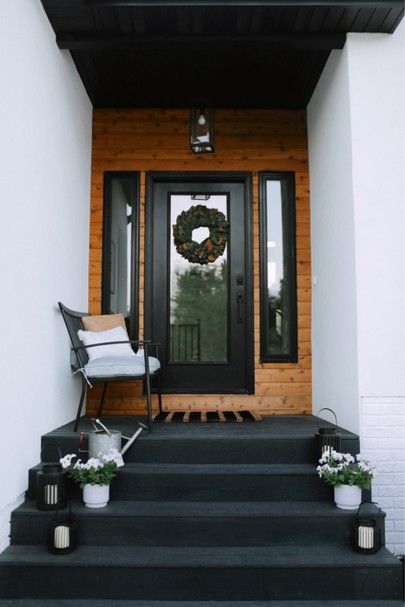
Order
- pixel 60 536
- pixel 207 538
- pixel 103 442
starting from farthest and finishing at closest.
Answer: pixel 103 442 < pixel 207 538 < pixel 60 536

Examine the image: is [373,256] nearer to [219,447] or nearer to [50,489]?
[219,447]

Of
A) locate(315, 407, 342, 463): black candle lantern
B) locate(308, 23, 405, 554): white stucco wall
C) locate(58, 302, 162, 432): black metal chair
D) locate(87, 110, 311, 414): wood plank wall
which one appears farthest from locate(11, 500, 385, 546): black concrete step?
locate(87, 110, 311, 414): wood plank wall

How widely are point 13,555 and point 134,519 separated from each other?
60 cm

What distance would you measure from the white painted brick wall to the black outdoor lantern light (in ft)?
7.44

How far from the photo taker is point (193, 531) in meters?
2.77

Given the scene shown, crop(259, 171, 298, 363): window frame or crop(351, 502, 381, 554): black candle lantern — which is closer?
crop(351, 502, 381, 554): black candle lantern

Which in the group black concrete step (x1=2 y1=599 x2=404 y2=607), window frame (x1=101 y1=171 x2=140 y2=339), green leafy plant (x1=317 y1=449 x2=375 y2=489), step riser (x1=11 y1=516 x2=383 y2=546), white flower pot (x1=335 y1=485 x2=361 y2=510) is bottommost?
black concrete step (x1=2 y1=599 x2=404 y2=607)

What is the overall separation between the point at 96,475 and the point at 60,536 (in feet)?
1.11

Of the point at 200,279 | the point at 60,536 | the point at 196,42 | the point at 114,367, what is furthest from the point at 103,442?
the point at 196,42

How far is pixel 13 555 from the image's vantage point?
2582 millimetres

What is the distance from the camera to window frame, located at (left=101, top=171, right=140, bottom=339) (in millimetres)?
4613

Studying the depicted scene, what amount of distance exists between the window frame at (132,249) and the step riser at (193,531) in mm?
2054

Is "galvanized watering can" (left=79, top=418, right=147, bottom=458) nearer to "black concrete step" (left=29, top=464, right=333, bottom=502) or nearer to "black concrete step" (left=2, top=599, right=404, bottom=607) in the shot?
"black concrete step" (left=29, top=464, right=333, bottom=502)

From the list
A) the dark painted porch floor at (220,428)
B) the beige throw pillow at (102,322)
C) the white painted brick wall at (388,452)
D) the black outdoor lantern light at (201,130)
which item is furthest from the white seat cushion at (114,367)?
the black outdoor lantern light at (201,130)
